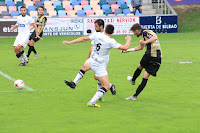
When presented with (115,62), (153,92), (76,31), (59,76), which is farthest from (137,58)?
(76,31)

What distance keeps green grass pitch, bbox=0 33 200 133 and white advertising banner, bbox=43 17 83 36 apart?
668 inches

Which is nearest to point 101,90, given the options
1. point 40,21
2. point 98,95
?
point 98,95

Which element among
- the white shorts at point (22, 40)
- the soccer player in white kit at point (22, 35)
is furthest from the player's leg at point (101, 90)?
the white shorts at point (22, 40)

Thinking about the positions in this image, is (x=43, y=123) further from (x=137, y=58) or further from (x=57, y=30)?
(x=57, y=30)

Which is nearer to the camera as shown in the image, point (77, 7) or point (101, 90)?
point (101, 90)

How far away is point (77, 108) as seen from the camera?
9820mm

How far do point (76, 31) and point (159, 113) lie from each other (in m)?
26.8

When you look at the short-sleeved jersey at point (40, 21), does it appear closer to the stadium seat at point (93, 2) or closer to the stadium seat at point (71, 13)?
the stadium seat at point (71, 13)

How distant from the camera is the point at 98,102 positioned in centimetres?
1055

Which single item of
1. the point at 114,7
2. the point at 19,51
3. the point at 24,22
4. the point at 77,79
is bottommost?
the point at 114,7

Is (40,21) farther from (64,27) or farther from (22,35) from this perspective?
(64,27)

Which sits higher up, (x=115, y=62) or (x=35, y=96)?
(x=35, y=96)

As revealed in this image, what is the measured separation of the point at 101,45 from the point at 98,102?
133 cm

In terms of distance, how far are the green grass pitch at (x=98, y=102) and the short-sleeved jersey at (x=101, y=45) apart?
1042mm
